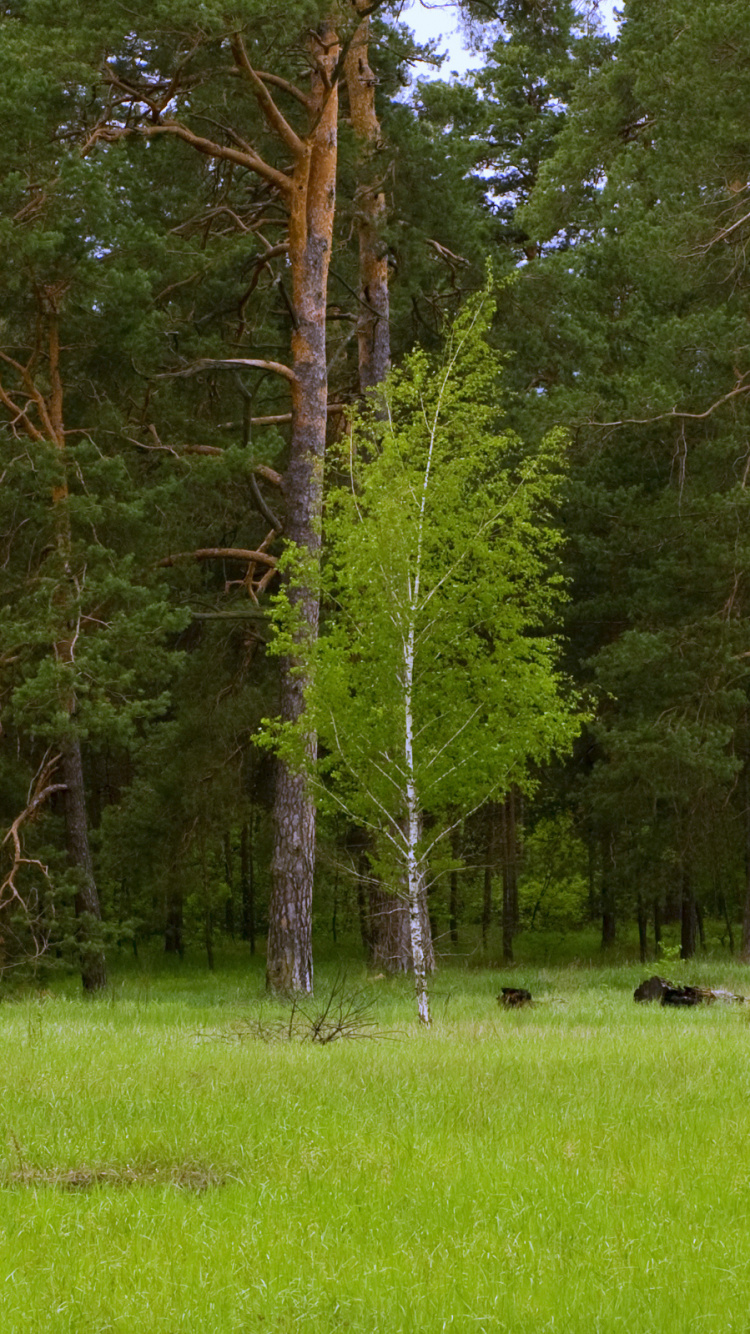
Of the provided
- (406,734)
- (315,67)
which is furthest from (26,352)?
(406,734)

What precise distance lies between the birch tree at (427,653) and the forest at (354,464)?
0.05m

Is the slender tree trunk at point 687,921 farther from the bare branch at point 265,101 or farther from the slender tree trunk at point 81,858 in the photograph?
the bare branch at point 265,101

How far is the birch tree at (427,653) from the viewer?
14055 mm

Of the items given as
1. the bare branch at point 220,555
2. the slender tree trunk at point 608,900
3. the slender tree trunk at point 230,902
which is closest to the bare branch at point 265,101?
the bare branch at point 220,555

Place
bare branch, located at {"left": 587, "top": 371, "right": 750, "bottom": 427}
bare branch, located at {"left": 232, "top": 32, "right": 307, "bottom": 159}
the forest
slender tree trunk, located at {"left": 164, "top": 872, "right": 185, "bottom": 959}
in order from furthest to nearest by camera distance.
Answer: slender tree trunk, located at {"left": 164, "top": 872, "right": 185, "bottom": 959}
bare branch, located at {"left": 587, "top": 371, "right": 750, "bottom": 427}
bare branch, located at {"left": 232, "top": 32, "right": 307, "bottom": 159}
the forest

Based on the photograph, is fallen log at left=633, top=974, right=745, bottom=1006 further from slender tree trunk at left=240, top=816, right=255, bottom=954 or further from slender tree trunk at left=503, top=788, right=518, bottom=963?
slender tree trunk at left=240, top=816, right=255, bottom=954

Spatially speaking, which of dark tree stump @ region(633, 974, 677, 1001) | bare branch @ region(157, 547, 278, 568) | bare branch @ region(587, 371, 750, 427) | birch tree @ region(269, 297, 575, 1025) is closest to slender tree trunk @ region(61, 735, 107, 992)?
bare branch @ region(157, 547, 278, 568)

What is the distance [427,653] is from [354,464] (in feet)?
8.59

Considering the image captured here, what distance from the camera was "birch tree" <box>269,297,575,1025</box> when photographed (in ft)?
46.1

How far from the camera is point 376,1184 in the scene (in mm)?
6773

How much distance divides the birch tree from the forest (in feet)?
0.15

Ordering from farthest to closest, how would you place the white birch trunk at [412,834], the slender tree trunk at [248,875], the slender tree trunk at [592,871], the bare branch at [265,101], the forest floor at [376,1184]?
the slender tree trunk at [248,875] → the slender tree trunk at [592,871] → the bare branch at [265,101] → the white birch trunk at [412,834] → the forest floor at [376,1184]

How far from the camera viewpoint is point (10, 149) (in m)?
16.1

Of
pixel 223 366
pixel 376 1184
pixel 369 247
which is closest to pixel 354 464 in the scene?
pixel 223 366
